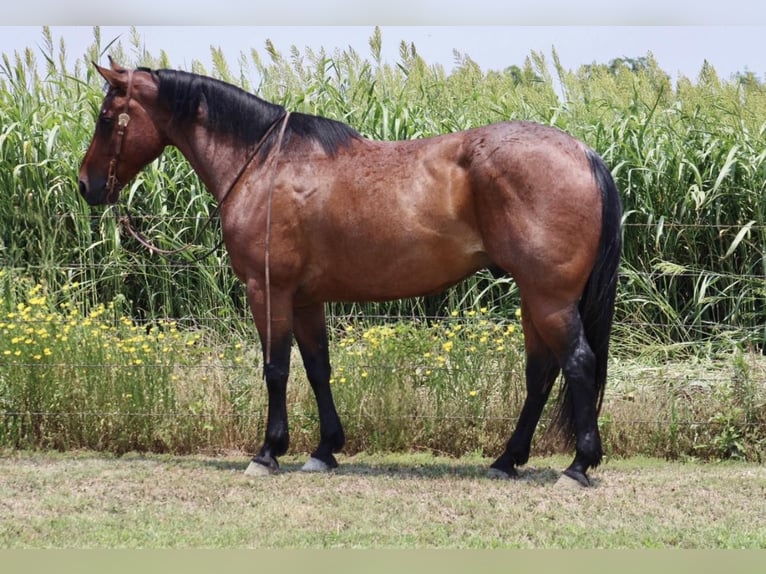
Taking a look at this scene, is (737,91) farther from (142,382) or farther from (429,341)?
(142,382)

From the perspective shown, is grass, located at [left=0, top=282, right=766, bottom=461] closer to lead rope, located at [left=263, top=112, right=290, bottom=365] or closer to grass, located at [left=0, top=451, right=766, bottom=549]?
grass, located at [left=0, top=451, right=766, bottom=549]

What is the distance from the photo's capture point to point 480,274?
24.4 ft

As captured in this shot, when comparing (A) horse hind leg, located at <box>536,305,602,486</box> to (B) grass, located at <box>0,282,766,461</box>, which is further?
(B) grass, located at <box>0,282,766,461</box>

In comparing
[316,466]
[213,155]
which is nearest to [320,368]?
[316,466]

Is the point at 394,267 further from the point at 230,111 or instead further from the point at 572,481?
the point at 572,481

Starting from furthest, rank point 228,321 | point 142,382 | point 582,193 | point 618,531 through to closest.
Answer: point 228,321
point 142,382
point 582,193
point 618,531

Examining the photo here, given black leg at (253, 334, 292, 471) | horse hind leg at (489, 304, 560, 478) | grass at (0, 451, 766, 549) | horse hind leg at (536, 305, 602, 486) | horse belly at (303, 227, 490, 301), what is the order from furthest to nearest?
black leg at (253, 334, 292, 471), horse hind leg at (489, 304, 560, 478), horse belly at (303, 227, 490, 301), horse hind leg at (536, 305, 602, 486), grass at (0, 451, 766, 549)

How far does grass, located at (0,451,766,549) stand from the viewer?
182 inches

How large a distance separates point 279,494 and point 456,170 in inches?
76.8

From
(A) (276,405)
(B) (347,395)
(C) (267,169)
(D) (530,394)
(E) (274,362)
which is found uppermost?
(C) (267,169)

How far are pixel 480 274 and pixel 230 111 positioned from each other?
2305mm

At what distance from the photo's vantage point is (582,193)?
210 inches

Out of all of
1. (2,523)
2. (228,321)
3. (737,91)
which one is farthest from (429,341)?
(737,91)

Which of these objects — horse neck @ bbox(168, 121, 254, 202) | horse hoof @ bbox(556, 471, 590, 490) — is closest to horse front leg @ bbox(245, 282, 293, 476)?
horse neck @ bbox(168, 121, 254, 202)
